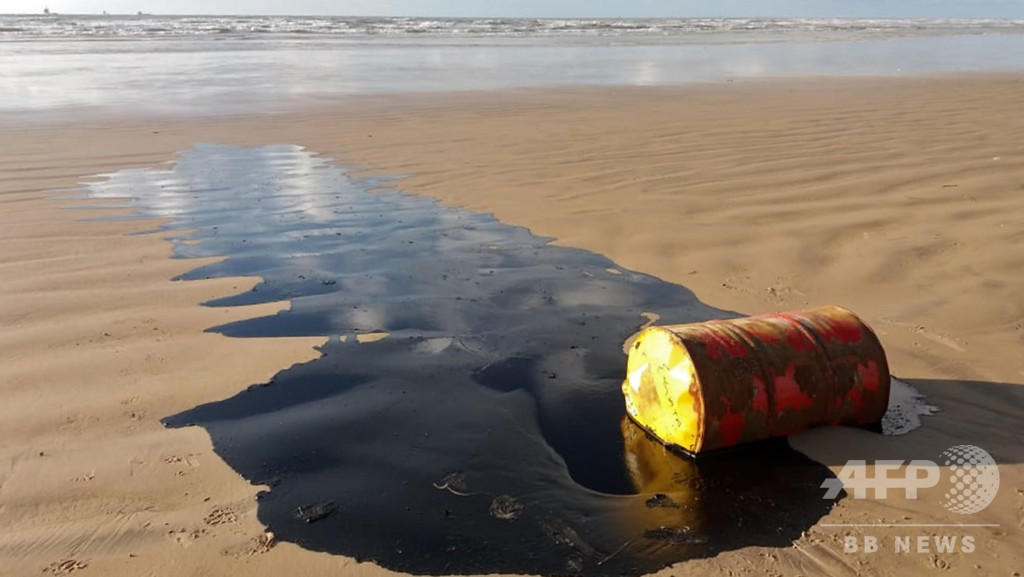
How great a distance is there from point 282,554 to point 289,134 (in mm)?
9665

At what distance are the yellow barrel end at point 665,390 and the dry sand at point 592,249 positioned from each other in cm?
52

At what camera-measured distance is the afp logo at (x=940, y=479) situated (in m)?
2.99

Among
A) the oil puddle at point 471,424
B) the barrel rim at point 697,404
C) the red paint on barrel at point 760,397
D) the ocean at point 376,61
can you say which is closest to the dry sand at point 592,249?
the oil puddle at point 471,424

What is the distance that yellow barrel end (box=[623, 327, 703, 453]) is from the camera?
3.16 m

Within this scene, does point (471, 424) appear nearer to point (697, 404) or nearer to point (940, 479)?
point (697, 404)

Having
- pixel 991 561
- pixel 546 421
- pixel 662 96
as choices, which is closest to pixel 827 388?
pixel 991 561

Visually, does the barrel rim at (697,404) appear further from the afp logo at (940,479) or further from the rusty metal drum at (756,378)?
the afp logo at (940,479)

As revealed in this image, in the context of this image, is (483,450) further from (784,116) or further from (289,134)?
(784,116)

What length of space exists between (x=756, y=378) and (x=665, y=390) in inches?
14.2

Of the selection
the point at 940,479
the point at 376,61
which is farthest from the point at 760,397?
the point at 376,61

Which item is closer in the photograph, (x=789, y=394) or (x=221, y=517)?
(x=221, y=517)

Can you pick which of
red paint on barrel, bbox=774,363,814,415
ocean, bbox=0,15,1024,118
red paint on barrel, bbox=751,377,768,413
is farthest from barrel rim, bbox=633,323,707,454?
ocean, bbox=0,15,1024,118

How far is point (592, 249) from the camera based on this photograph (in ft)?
19.9

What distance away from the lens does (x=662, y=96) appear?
15062mm
